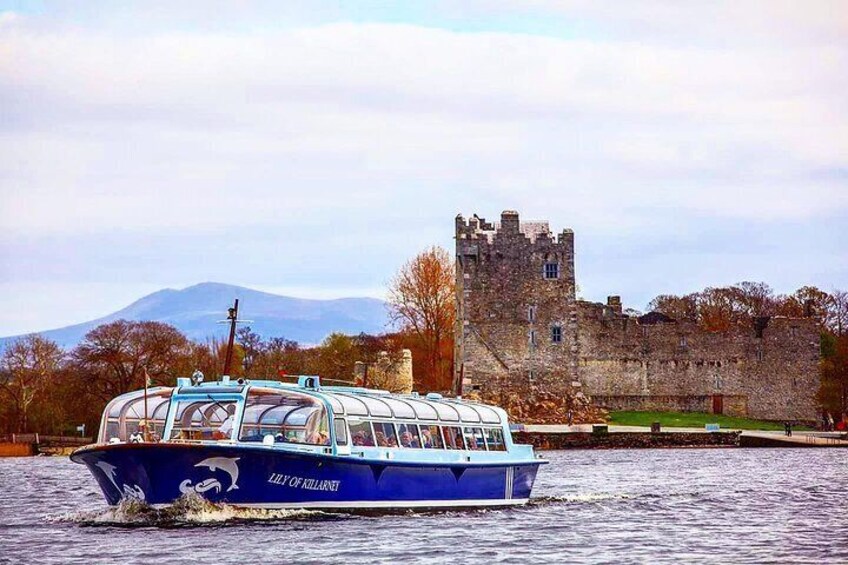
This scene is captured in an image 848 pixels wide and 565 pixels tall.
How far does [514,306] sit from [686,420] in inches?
498

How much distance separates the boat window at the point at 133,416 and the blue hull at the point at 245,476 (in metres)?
1.32

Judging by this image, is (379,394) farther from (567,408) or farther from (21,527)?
(567,408)

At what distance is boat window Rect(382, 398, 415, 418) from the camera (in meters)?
45.9

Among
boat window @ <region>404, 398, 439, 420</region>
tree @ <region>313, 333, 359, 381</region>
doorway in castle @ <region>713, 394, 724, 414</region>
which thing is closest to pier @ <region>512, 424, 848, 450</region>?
doorway in castle @ <region>713, 394, 724, 414</region>

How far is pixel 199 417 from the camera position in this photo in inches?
1743

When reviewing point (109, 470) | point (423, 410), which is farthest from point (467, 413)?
point (109, 470)

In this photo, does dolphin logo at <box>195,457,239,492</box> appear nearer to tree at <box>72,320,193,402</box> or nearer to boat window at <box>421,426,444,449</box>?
boat window at <box>421,426,444,449</box>

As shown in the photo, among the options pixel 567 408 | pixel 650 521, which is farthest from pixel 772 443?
pixel 650 521

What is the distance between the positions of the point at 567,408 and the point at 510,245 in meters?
10.2

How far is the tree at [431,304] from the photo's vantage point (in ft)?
388

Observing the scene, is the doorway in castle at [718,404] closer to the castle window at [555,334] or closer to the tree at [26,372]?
the castle window at [555,334]

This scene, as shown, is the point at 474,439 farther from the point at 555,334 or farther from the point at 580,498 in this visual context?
the point at 555,334

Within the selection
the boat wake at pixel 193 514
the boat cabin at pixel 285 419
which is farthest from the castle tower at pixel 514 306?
the boat wake at pixel 193 514

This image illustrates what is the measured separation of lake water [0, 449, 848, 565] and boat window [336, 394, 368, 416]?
2590mm
